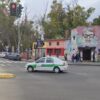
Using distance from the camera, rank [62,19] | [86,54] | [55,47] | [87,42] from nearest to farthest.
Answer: [86,54] < [87,42] < [55,47] < [62,19]

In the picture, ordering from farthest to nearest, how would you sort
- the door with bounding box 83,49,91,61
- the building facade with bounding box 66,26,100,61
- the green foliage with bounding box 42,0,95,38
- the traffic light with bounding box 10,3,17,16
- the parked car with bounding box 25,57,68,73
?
the green foliage with bounding box 42,0,95,38, the door with bounding box 83,49,91,61, the building facade with bounding box 66,26,100,61, the parked car with bounding box 25,57,68,73, the traffic light with bounding box 10,3,17,16

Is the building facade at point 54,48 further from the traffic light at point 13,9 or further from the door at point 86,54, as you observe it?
the traffic light at point 13,9

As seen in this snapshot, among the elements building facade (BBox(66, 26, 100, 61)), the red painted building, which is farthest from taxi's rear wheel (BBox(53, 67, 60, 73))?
the red painted building

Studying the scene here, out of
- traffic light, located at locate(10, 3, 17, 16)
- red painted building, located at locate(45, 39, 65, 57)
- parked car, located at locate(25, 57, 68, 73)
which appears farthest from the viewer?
red painted building, located at locate(45, 39, 65, 57)

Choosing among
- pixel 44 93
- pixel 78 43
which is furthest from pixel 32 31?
pixel 44 93

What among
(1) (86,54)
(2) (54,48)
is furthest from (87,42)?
(2) (54,48)

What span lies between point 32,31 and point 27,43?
307 inches

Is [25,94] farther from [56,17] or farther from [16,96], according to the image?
[56,17]

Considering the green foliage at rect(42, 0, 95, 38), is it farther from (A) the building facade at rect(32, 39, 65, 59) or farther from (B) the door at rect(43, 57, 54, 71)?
(B) the door at rect(43, 57, 54, 71)

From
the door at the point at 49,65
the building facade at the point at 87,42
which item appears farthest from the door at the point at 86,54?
the door at the point at 49,65

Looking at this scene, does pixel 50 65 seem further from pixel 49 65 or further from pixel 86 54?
pixel 86 54

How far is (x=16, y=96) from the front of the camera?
15.4 metres

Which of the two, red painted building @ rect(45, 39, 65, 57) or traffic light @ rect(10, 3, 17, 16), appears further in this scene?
red painted building @ rect(45, 39, 65, 57)

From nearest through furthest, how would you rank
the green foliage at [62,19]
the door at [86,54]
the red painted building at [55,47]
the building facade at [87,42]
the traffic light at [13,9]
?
the traffic light at [13,9] < the building facade at [87,42] < the door at [86,54] < the red painted building at [55,47] < the green foliage at [62,19]
